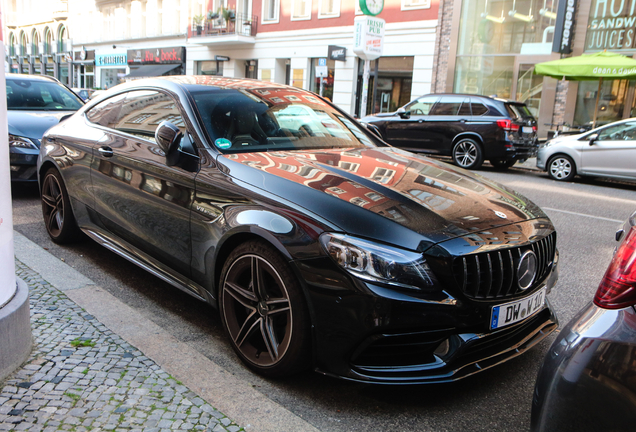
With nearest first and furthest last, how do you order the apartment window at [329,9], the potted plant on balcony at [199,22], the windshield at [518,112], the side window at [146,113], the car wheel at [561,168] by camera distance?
the side window at [146,113], the car wheel at [561,168], the windshield at [518,112], the apartment window at [329,9], the potted plant on balcony at [199,22]

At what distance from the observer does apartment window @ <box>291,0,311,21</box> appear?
1021 inches

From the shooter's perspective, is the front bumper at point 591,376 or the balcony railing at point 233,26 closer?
the front bumper at point 591,376

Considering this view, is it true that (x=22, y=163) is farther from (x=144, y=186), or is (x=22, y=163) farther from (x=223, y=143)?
(x=223, y=143)

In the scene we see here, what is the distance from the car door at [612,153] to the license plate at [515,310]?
9541 millimetres

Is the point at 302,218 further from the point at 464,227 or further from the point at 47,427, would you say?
the point at 47,427

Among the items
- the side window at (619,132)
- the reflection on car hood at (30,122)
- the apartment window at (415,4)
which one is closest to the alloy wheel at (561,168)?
the side window at (619,132)

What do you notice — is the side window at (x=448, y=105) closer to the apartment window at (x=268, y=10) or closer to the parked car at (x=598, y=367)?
the parked car at (x=598, y=367)

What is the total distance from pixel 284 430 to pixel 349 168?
4.87 feet

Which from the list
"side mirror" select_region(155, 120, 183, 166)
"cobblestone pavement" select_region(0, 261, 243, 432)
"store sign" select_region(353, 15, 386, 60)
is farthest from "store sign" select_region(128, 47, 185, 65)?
"cobblestone pavement" select_region(0, 261, 243, 432)

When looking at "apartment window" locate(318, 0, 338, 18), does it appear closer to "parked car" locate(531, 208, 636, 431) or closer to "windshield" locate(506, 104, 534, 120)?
"windshield" locate(506, 104, 534, 120)

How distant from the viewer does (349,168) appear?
3.20m

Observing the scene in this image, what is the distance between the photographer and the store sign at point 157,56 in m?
33.5

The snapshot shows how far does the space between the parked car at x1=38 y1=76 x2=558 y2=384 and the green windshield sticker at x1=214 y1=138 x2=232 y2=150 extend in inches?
0.5

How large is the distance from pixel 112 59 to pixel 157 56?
646cm
